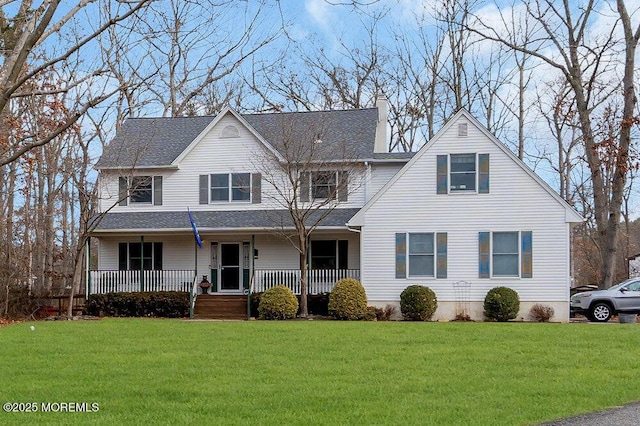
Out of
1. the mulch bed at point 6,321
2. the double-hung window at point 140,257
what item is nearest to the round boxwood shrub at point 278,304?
the double-hung window at point 140,257

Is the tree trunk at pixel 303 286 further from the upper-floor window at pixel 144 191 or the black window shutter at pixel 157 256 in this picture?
the upper-floor window at pixel 144 191

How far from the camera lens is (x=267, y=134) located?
95.8ft

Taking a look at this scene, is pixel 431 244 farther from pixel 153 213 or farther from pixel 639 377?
pixel 639 377

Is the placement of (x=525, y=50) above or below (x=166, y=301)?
above

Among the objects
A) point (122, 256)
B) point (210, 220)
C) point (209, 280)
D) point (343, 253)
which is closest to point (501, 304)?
point (343, 253)

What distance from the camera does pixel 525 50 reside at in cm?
3133

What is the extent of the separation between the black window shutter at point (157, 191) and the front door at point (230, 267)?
111 inches

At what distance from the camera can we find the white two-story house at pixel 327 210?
25109 mm

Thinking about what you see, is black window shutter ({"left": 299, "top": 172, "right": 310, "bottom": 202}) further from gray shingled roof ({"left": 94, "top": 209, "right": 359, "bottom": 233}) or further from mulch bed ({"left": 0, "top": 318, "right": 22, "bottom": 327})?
mulch bed ({"left": 0, "top": 318, "right": 22, "bottom": 327})

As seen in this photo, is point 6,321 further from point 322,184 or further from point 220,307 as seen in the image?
point 322,184

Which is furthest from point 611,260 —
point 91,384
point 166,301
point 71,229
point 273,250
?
point 71,229

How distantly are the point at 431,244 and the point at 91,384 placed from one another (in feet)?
52.1

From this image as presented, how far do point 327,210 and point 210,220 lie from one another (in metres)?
4.17

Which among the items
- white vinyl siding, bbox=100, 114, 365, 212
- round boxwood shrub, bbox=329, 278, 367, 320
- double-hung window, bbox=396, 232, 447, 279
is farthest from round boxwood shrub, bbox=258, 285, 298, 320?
white vinyl siding, bbox=100, 114, 365, 212
